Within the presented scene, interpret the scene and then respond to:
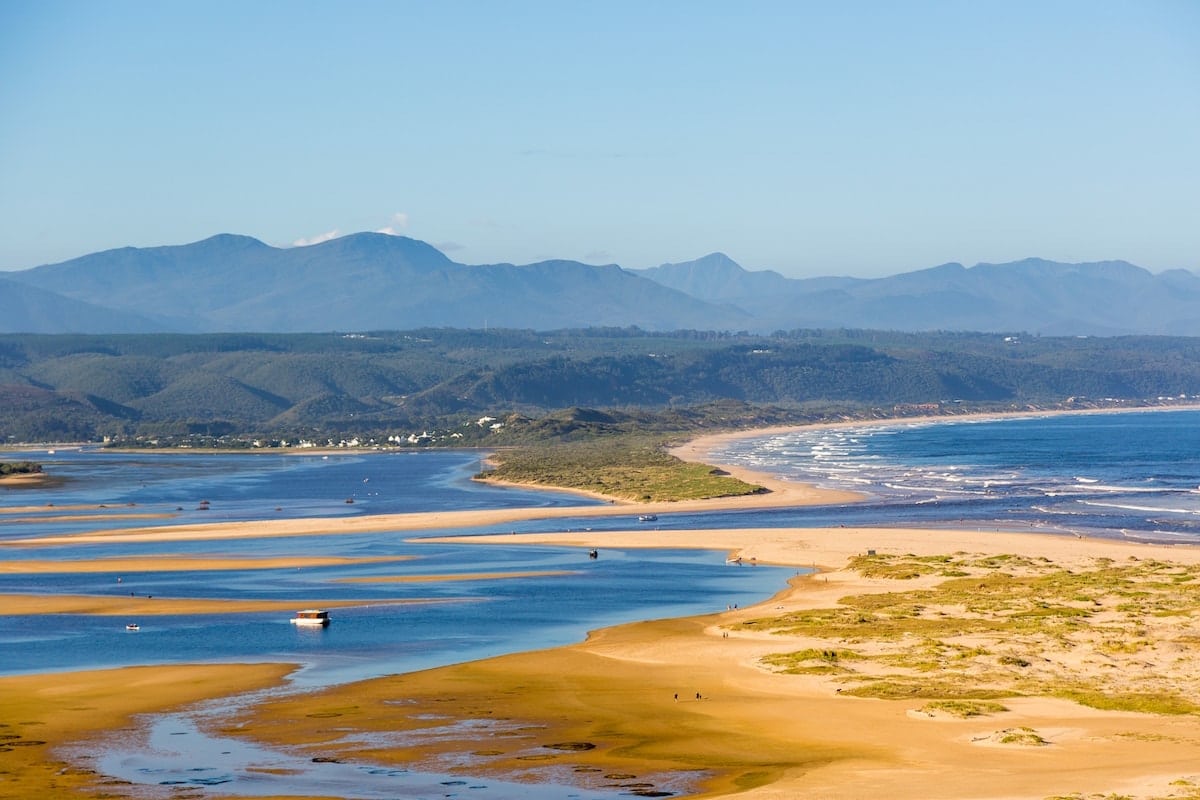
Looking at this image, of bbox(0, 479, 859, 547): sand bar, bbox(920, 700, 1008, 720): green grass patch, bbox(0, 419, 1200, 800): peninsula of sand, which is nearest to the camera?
bbox(0, 419, 1200, 800): peninsula of sand

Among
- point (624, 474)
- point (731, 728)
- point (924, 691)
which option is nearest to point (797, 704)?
point (731, 728)

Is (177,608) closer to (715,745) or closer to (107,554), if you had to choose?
(107,554)

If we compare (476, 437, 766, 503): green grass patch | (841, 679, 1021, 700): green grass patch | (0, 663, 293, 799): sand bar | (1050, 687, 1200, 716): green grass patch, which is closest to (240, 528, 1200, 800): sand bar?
(1050, 687, 1200, 716): green grass patch

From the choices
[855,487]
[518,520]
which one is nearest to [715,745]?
[518,520]

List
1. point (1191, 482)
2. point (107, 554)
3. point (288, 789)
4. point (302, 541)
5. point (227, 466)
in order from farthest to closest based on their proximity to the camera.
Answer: point (227, 466), point (1191, 482), point (302, 541), point (107, 554), point (288, 789)

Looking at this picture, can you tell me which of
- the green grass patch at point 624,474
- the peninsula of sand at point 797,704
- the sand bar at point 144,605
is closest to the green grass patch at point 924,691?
the peninsula of sand at point 797,704

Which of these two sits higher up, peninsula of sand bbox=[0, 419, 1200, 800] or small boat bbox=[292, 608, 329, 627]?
small boat bbox=[292, 608, 329, 627]

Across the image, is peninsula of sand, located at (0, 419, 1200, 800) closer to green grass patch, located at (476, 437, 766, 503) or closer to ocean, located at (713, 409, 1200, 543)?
ocean, located at (713, 409, 1200, 543)
